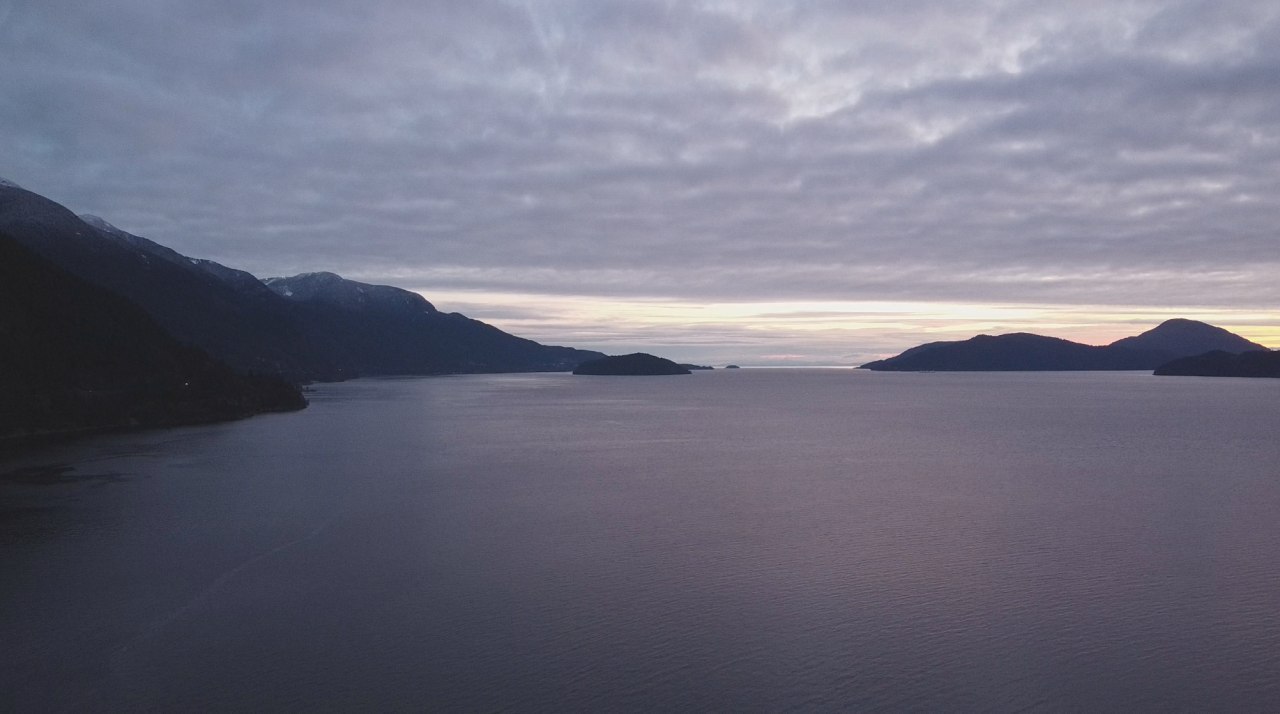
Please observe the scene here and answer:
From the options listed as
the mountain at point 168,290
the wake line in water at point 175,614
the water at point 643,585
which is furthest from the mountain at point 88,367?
the mountain at point 168,290

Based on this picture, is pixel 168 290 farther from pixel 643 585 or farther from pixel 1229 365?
pixel 1229 365

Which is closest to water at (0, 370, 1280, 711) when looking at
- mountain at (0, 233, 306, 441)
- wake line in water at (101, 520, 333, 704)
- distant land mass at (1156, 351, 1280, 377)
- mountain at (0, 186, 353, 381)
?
wake line in water at (101, 520, 333, 704)

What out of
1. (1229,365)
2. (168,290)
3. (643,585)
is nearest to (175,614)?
(643,585)

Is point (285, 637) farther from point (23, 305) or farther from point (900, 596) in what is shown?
point (23, 305)

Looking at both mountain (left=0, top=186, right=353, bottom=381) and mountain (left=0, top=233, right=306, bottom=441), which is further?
mountain (left=0, top=186, right=353, bottom=381)

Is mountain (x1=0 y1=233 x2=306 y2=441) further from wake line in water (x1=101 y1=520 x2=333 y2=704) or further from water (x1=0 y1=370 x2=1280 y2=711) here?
wake line in water (x1=101 y1=520 x2=333 y2=704)

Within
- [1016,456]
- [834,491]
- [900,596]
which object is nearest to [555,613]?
[900,596]
